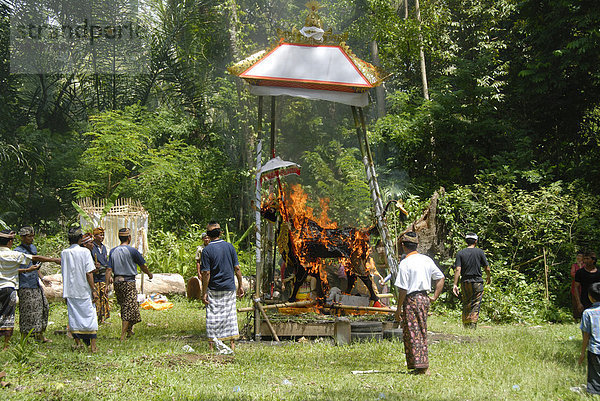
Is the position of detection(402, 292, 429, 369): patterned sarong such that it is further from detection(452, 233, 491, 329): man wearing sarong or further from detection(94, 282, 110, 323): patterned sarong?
detection(94, 282, 110, 323): patterned sarong

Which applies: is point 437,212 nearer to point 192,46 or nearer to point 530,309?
point 530,309

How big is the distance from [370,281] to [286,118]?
388cm

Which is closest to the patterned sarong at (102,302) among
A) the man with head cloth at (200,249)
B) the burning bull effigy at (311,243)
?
the man with head cloth at (200,249)

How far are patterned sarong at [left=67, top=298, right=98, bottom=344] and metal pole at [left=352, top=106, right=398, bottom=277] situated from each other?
17.3 ft

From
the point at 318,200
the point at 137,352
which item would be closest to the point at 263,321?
the point at 137,352

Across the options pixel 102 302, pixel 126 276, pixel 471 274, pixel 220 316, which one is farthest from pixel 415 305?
pixel 102 302

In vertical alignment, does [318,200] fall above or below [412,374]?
above

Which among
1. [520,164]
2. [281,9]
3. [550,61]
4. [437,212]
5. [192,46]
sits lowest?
[437,212]

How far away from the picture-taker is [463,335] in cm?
1034

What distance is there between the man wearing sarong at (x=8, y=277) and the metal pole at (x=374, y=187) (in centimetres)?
564

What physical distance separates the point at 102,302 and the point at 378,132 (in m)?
10.8

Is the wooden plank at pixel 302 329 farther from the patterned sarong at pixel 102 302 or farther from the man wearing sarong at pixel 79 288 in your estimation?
the patterned sarong at pixel 102 302

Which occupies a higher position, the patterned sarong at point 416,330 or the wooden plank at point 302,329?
the patterned sarong at point 416,330

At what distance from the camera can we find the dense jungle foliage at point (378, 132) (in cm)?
1386
